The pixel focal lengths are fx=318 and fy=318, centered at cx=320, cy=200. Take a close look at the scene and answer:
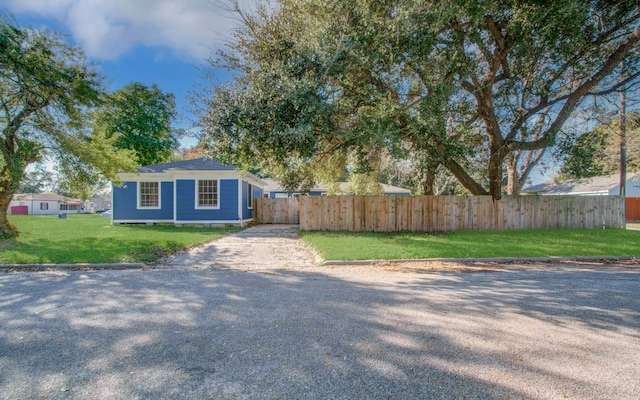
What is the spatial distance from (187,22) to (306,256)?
7.60 metres

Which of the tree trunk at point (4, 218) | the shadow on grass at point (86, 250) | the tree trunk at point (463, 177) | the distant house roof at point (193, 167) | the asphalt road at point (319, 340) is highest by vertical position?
the distant house roof at point (193, 167)

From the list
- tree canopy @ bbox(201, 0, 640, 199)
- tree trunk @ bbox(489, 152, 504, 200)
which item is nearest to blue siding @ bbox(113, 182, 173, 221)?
tree canopy @ bbox(201, 0, 640, 199)

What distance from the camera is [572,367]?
8.70 ft

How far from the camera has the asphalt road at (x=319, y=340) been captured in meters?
2.38

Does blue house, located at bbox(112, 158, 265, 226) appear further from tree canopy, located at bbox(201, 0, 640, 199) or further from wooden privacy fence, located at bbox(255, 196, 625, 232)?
tree canopy, located at bbox(201, 0, 640, 199)

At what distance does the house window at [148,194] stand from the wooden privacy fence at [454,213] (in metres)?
8.20

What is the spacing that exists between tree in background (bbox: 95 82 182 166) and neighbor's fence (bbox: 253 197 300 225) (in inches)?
399

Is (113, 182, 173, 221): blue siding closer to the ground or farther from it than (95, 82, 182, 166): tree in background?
closer to the ground

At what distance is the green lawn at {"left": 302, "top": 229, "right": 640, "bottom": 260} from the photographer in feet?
25.8

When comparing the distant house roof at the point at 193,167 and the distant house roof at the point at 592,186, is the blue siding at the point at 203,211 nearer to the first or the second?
the distant house roof at the point at 193,167

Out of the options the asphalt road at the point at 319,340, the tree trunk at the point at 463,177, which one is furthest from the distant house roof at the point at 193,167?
the asphalt road at the point at 319,340

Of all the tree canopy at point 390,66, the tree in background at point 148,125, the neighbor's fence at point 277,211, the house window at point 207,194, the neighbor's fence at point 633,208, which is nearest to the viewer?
the tree canopy at point 390,66

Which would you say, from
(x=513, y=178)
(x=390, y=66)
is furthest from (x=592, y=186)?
(x=390, y=66)

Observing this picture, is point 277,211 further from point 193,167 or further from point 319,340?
point 319,340
